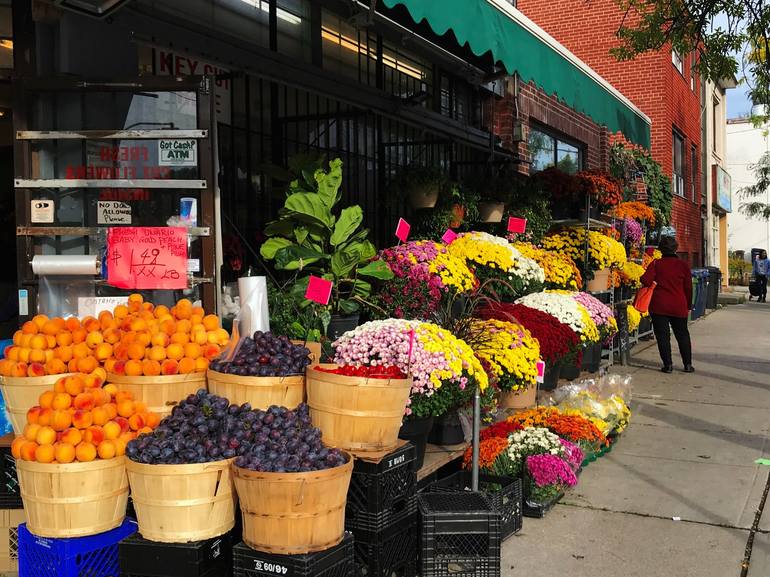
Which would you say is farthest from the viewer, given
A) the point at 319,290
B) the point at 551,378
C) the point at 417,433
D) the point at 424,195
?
A: the point at 424,195

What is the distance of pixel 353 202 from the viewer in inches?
317

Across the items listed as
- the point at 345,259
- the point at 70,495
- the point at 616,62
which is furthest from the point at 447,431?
the point at 616,62

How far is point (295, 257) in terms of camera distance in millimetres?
5434

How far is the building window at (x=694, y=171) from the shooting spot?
2394cm

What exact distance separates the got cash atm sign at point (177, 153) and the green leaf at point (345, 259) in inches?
53.7

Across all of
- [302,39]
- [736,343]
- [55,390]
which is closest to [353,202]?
[302,39]

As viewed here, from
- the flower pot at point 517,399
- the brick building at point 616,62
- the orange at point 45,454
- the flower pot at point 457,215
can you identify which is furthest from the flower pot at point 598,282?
the brick building at point 616,62

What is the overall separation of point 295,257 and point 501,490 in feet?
7.38

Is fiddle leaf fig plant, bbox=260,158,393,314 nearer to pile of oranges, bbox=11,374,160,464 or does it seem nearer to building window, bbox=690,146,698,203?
pile of oranges, bbox=11,374,160,464

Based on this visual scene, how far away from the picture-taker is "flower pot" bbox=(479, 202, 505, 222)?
8672mm

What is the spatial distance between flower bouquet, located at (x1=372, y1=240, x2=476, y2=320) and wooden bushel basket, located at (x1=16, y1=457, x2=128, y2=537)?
9.16 feet

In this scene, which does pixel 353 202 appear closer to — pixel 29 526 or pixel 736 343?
pixel 29 526

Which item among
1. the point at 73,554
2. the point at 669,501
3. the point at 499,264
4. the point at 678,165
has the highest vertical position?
the point at 678,165

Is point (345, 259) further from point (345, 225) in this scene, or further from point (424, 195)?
point (424, 195)
